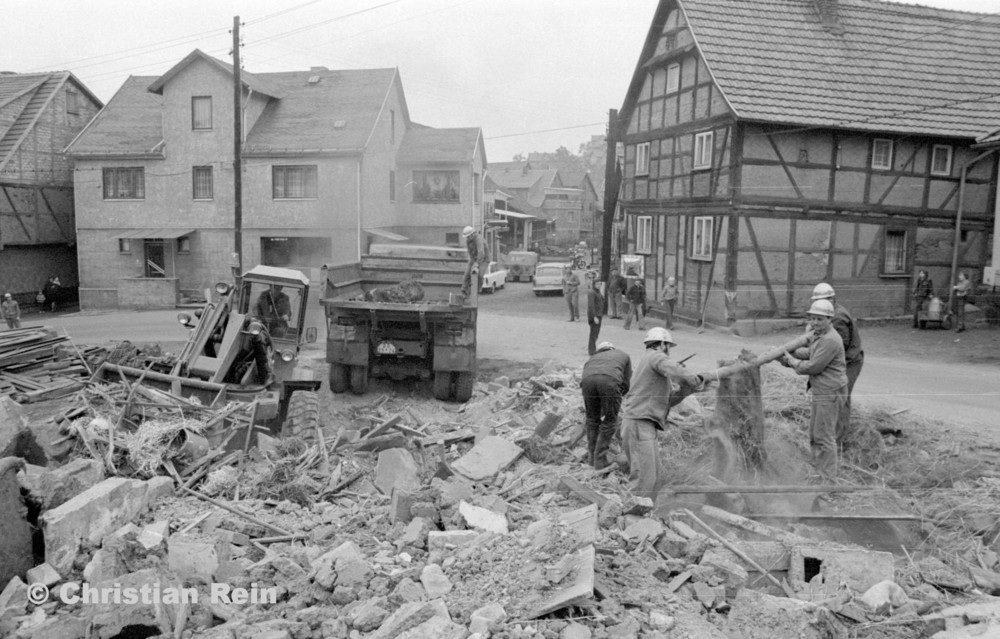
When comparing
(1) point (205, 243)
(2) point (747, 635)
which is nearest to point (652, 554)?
(2) point (747, 635)

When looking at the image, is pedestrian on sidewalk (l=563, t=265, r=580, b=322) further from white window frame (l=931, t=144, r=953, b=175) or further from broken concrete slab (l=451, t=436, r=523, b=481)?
broken concrete slab (l=451, t=436, r=523, b=481)

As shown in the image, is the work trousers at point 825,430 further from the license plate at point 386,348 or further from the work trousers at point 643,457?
the license plate at point 386,348

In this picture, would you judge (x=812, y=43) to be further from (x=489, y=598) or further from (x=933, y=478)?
(x=489, y=598)

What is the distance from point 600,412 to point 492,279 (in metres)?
26.5

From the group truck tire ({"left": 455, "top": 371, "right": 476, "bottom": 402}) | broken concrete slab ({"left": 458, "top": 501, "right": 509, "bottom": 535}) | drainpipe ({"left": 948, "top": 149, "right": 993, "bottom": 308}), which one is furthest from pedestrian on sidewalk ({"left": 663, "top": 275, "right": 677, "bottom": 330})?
broken concrete slab ({"left": 458, "top": 501, "right": 509, "bottom": 535})

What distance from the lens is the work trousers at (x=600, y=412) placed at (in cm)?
862

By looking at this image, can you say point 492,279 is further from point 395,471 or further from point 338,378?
point 395,471

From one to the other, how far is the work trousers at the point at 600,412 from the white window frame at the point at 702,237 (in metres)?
13.4

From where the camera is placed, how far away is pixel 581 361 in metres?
16.2

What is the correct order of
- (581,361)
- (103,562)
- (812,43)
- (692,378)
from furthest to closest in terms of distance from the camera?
(812,43) → (581,361) → (692,378) → (103,562)

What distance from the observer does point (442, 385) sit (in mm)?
12789

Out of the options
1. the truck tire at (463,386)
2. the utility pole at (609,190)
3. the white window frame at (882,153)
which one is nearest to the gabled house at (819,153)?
the white window frame at (882,153)

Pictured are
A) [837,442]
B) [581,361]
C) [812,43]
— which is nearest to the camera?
[837,442]

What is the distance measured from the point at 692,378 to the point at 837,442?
9.84 ft
